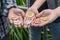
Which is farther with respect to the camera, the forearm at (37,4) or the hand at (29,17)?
the forearm at (37,4)

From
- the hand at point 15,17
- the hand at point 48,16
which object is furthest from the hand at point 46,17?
the hand at point 15,17

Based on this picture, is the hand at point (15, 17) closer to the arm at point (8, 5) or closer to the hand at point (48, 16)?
the arm at point (8, 5)

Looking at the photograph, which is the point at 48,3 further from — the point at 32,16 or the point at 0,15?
the point at 0,15

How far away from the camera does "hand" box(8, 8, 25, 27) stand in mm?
1618

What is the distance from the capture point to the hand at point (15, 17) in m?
1.62

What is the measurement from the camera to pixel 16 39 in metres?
2.78

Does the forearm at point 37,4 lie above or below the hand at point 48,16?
above

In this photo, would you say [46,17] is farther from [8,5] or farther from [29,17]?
[8,5]

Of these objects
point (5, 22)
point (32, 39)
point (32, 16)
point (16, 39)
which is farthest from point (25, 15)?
point (16, 39)

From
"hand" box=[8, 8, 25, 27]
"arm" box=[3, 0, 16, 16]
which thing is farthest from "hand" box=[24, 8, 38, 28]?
"arm" box=[3, 0, 16, 16]

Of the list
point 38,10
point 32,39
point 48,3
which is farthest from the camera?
point 32,39

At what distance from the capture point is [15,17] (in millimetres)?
1680

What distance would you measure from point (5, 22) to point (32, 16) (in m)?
0.24

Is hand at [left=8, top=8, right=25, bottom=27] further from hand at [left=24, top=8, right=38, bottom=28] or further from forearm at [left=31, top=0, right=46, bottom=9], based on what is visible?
forearm at [left=31, top=0, right=46, bottom=9]
